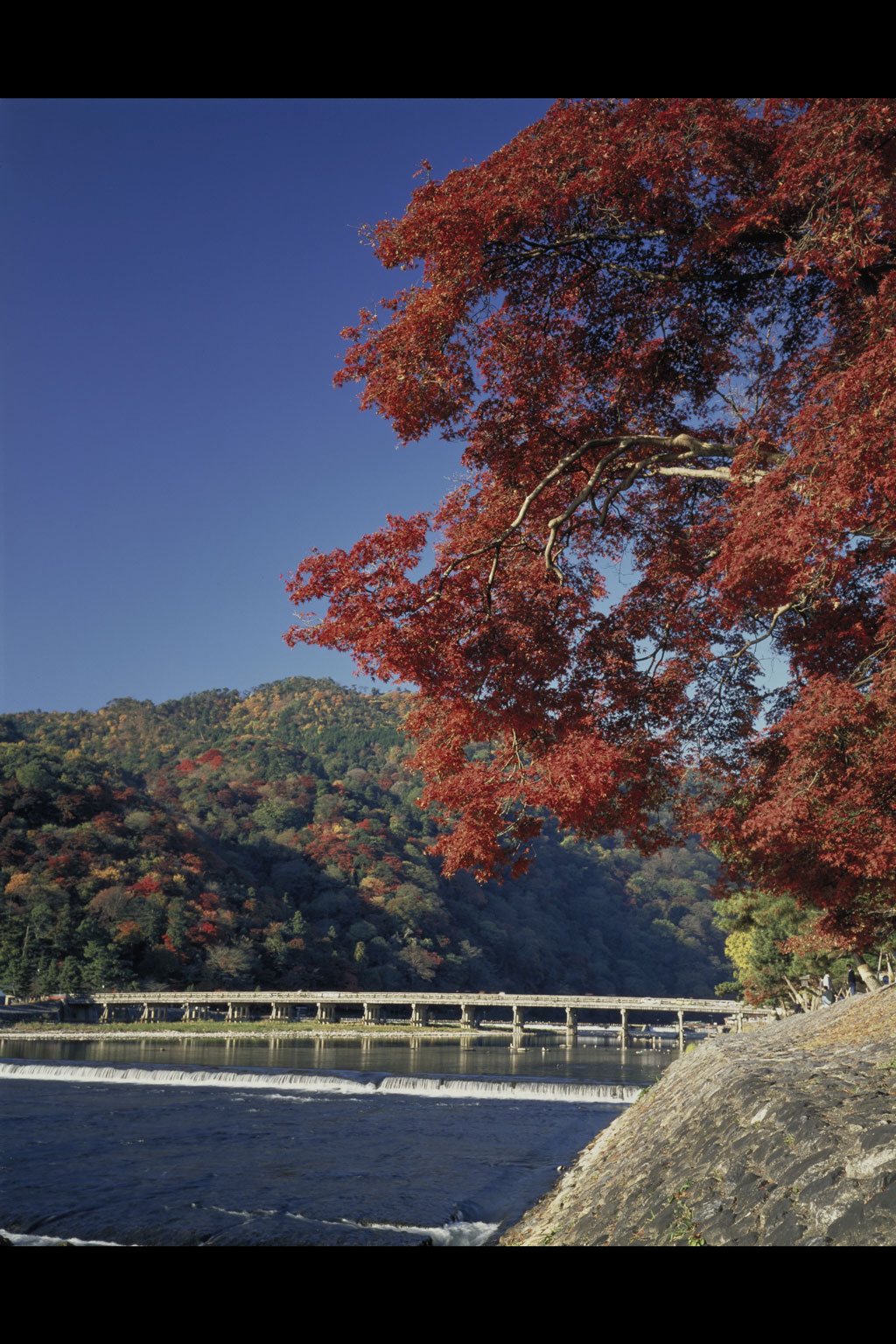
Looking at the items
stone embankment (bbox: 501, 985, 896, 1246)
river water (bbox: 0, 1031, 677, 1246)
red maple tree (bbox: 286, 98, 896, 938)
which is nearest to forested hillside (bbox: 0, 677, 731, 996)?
river water (bbox: 0, 1031, 677, 1246)

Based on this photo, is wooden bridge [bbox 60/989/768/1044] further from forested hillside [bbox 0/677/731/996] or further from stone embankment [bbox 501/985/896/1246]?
stone embankment [bbox 501/985/896/1246]

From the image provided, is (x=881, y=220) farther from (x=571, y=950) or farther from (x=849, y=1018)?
(x=571, y=950)

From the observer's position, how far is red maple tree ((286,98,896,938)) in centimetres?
493

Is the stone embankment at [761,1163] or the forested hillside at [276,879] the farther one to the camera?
the forested hillside at [276,879]

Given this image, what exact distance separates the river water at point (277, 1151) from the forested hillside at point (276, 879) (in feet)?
42.3

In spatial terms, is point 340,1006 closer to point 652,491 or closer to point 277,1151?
point 277,1151

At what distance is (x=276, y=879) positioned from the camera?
67312 millimetres

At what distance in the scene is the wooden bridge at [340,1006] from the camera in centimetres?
4781

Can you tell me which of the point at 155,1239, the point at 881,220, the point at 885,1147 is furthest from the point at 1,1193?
the point at 881,220

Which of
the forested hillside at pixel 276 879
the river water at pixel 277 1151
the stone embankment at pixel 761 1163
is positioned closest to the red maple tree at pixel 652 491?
the stone embankment at pixel 761 1163

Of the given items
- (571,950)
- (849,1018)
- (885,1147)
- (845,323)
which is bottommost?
(571,950)

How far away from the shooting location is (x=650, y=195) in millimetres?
5641

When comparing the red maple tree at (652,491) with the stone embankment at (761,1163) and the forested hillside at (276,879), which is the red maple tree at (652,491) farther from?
the forested hillside at (276,879)
